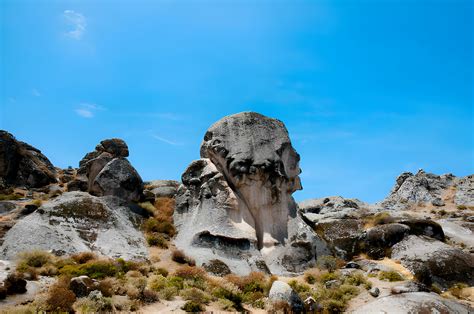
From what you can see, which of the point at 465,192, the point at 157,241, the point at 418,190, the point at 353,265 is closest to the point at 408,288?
the point at 353,265

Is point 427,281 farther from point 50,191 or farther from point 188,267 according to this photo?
point 50,191

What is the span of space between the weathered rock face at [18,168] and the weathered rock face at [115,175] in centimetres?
1475

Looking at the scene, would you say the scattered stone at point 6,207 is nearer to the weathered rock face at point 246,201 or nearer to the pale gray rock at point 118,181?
the pale gray rock at point 118,181

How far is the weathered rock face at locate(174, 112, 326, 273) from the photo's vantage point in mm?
25562

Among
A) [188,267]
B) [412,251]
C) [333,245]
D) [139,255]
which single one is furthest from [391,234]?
[139,255]

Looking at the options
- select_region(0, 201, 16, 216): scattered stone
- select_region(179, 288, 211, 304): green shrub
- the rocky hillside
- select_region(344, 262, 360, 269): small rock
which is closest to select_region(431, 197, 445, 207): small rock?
the rocky hillside

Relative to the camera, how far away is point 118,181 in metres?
29.4

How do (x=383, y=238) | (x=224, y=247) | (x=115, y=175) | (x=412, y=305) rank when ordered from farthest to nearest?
(x=115, y=175), (x=383, y=238), (x=224, y=247), (x=412, y=305)

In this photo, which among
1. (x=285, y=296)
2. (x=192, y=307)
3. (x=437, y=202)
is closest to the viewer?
(x=192, y=307)

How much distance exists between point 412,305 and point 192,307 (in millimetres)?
8662

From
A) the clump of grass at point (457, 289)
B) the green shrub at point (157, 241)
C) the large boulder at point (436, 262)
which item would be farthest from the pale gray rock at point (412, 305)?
the green shrub at point (157, 241)

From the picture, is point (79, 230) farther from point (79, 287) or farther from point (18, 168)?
point (18, 168)

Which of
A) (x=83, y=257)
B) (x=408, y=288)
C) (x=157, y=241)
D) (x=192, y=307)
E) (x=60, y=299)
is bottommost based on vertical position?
(x=192, y=307)

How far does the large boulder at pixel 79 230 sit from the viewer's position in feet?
70.5
